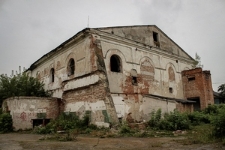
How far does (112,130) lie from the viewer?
10172 millimetres

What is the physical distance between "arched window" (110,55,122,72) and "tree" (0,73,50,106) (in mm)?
5907

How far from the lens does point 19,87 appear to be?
52.5 feet

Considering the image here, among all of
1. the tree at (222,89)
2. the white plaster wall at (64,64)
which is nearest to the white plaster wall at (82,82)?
the white plaster wall at (64,64)

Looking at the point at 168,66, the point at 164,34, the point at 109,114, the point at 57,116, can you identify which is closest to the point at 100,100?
the point at 109,114

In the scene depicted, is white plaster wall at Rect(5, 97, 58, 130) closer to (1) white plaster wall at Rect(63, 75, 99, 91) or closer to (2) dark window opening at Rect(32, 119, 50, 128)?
(2) dark window opening at Rect(32, 119, 50, 128)

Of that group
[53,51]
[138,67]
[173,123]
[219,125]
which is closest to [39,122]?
[53,51]

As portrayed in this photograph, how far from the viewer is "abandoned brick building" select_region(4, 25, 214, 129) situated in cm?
1207

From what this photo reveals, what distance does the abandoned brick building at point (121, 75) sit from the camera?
12.1 m

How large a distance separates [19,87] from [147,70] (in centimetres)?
966

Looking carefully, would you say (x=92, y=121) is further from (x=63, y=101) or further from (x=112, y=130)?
(x=63, y=101)

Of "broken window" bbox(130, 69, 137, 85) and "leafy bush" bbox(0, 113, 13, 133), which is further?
"broken window" bbox(130, 69, 137, 85)

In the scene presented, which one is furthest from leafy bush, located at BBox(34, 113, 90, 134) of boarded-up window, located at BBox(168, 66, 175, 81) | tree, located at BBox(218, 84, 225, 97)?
tree, located at BBox(218, 84, 225, 97)

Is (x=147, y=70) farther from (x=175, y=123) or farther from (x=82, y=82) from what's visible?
(x=175, y=123)

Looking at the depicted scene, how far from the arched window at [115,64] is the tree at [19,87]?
5907mm
